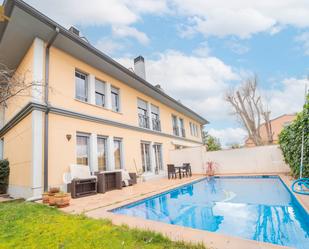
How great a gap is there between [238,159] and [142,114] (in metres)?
8.22

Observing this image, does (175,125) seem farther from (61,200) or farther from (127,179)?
(61,200)

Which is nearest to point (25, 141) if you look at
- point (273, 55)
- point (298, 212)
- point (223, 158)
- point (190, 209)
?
point (190, 209)

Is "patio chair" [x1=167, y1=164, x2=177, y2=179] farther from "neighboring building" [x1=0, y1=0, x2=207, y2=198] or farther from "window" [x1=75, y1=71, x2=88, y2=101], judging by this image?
"window" [x1=75, y1=71, x2=88, y2=101]

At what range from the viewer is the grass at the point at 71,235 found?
3035 millimetres

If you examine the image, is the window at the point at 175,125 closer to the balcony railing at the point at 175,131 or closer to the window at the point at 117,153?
the balcony railing at the point at 175,131

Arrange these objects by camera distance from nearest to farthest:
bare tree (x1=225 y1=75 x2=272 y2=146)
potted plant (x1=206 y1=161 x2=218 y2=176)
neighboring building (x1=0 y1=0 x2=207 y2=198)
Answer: neighboring building (x1=0 y1=0 x2=207 y2=198) → potted plant (x1=206 y1=161 x2=218 y2=176) → bare tree (x1=225 y1=75 x2=272 y2=146)

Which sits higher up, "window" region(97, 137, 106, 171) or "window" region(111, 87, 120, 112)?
"window" region(111, 87, 120, 112)

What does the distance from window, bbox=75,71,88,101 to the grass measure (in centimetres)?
631

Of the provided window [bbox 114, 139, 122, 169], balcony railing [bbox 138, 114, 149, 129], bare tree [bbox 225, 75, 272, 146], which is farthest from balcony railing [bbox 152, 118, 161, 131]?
bare tree [bbox 225, 75, 272, 146]

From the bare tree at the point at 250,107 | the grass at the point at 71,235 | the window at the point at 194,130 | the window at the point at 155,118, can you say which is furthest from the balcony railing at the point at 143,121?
the bare tree at the point at 250,107

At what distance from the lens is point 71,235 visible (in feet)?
11.3

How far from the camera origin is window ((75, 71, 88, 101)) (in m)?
9.84

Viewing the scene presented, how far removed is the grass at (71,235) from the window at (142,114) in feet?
32.5

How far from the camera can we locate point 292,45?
13.3m
